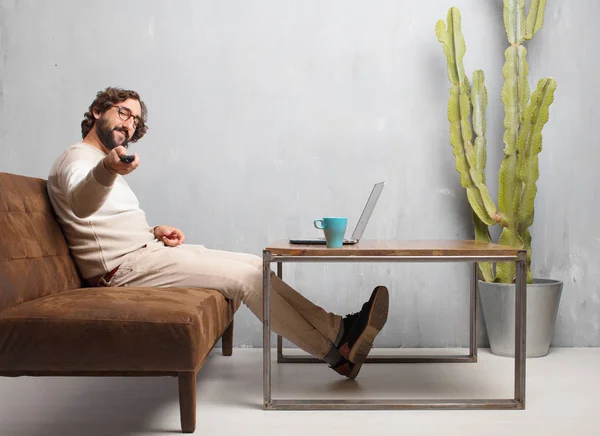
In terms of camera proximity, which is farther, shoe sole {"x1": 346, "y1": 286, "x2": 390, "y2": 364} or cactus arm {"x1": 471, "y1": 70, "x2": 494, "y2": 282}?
cactus arm {"x1": 471, "y1": 70, "x2": 494, "y2": 282}

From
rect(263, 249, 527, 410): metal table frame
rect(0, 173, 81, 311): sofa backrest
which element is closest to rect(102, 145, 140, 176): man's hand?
rect(0, 173, 81, 311): sofa backrest

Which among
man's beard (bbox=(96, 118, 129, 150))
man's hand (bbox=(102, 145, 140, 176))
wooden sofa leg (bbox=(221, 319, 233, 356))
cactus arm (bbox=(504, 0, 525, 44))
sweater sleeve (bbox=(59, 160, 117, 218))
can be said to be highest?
cactus arm (bbox=(504, 0, 525, 44))

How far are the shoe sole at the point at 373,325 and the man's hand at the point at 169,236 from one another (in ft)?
2.55

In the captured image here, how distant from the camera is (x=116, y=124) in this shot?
2490mm

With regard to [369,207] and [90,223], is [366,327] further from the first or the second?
[90,223]

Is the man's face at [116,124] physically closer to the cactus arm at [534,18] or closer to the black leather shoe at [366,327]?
the black leather shoe at [366,327]

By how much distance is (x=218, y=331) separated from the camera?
6.84 feet

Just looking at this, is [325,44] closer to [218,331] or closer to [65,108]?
[65,108]

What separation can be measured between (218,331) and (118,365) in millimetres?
445

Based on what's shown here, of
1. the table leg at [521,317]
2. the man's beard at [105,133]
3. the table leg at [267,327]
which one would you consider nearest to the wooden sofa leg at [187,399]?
the table leg at [267,327]

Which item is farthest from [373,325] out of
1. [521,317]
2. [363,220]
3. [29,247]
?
[29,247]

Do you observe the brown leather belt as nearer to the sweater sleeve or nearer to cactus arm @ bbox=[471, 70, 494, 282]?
the sweater sleeve

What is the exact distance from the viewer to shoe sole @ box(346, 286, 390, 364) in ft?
7.30

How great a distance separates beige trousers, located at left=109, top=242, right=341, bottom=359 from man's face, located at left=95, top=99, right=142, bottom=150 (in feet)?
1.63
